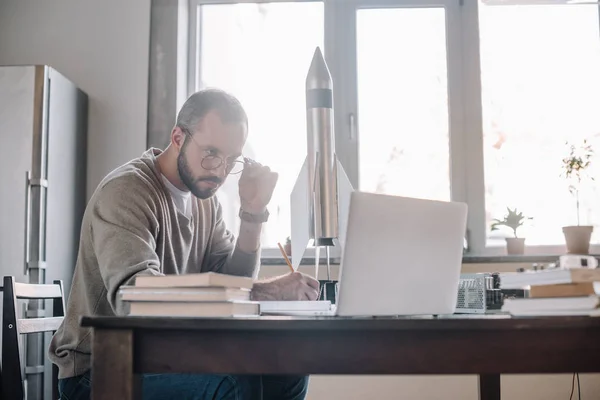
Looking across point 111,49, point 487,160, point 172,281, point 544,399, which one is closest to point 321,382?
point 544,399

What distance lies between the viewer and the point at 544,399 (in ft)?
9.82

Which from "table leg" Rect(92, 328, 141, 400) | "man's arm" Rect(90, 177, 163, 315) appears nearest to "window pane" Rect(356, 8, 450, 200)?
"man's arm" Rect(90, 177, 163, 315)

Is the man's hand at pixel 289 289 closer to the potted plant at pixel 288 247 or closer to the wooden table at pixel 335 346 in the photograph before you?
the wooden table at pixel 335 346

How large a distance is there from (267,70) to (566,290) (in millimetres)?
2638

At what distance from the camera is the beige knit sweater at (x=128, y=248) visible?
136 centimetres

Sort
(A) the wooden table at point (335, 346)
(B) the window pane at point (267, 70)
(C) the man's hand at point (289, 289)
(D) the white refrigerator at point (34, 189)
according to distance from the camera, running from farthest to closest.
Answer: (B) the window pane at point (267, 70) < (D) the white refrigerator at point (34, 189) < (C) the man's hand at point (289, 289) < (A) the wooden table at point (335, 346)

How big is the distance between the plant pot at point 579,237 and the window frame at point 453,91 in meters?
0.20

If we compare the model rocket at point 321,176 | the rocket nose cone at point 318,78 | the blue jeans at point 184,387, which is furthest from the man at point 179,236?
the rocket nose cone at point 318,78

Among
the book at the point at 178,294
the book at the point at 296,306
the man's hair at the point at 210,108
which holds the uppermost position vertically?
the man's hair at the point at 210,108

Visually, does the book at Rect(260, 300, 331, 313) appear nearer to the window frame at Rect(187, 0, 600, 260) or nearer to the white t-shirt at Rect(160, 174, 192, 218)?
the white t-shirt at Rect(160, 174, 192, 218)

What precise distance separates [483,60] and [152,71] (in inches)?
60.9

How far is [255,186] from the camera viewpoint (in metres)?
1.94

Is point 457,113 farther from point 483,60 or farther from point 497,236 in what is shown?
point 497,236

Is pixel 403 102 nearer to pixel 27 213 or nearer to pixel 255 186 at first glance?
pixel 255 186
